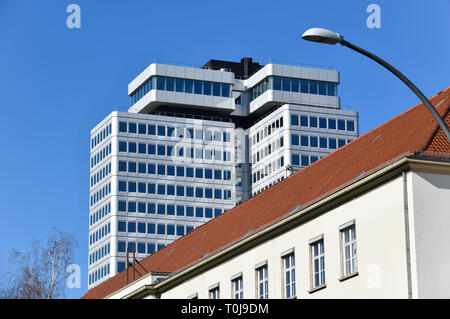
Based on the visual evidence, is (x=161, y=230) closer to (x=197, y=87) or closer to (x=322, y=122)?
(x=197, y=87)

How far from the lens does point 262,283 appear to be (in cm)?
4616

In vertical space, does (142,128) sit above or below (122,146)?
above

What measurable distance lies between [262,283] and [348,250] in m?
7.70

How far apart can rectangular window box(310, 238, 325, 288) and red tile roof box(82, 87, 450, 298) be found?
1.68 metres

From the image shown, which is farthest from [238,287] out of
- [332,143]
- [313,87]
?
[313,87]

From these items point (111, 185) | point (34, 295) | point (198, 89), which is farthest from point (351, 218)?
point (198, 89)

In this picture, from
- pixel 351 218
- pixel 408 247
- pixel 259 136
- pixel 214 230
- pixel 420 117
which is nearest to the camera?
pixel 408 247

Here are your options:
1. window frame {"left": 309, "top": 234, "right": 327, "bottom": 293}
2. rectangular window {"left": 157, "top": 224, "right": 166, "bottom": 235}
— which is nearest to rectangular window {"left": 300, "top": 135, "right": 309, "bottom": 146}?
rectangular window {"left": 157, "top": 224, "right": 166, "bottom": 235}

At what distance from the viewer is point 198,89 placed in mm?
170125

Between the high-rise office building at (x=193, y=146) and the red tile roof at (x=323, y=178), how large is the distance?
91680 mm

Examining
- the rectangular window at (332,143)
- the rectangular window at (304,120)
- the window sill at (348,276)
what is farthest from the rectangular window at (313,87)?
the window sill at (348,276)
